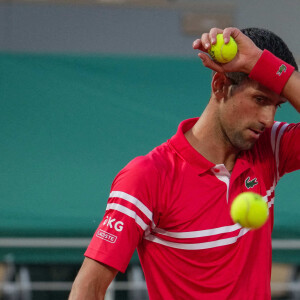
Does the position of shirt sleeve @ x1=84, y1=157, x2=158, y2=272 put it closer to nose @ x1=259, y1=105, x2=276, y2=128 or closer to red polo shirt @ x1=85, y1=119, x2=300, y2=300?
red polo shirt @ x1=85, y1=119, x2=300, y2=300

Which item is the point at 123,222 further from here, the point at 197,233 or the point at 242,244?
the point at 242,244

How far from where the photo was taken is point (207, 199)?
200cm

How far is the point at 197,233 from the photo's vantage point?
1.97 meters

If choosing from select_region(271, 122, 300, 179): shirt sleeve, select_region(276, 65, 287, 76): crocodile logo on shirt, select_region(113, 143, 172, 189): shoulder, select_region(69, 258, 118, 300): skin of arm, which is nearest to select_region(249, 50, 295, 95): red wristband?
select_region(276, 65, 287, 76): crocodile logo on shirt

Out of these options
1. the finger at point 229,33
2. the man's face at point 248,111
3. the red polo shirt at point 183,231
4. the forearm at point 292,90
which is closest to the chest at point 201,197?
the red polo shirt at point 183,231

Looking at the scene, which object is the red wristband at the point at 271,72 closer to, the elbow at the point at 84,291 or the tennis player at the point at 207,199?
the tennis player at the point at 207,199

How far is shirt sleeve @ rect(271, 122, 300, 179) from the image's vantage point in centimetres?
215

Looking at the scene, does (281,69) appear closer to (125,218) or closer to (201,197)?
(201,197)

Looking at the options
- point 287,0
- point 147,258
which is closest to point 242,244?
point 147,258

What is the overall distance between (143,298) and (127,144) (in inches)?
33.3

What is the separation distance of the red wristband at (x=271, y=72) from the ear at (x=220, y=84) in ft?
0.36

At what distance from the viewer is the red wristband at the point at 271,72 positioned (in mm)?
1916

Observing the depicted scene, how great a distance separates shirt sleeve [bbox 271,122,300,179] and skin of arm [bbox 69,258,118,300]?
63 centimetres

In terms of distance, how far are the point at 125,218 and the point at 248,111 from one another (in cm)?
45
